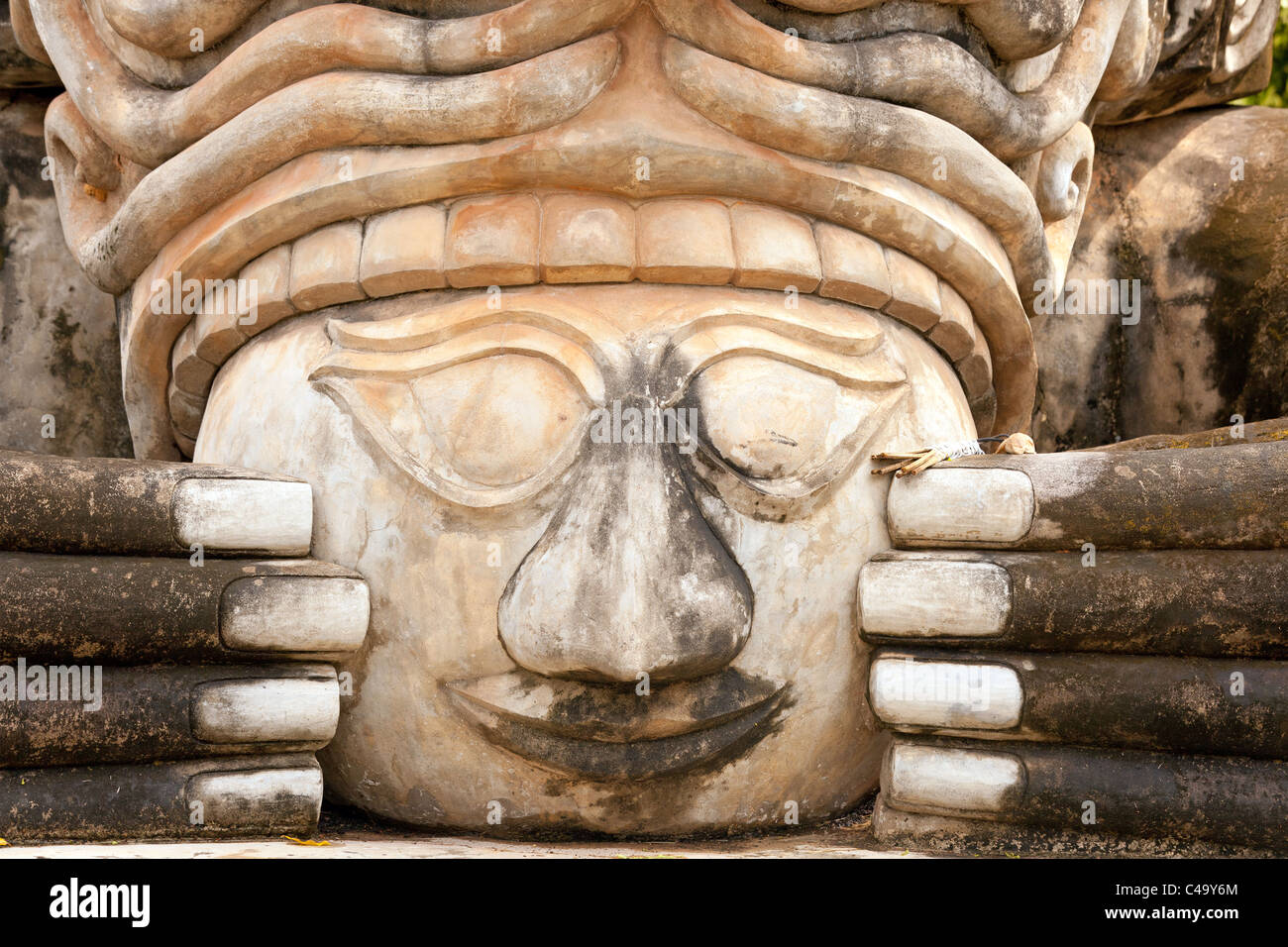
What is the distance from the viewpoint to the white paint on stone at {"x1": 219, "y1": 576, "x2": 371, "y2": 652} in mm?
2314

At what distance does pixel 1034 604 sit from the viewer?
7.69ft

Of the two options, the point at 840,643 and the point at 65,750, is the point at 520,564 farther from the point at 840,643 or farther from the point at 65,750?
the point at 65,750

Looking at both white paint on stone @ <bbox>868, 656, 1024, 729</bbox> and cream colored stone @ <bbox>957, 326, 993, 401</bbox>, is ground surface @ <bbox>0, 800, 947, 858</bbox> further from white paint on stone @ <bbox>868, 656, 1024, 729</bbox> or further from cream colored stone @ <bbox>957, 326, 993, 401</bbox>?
cream colored stone @ <bbox>957, 326, 993, 401</bbox>

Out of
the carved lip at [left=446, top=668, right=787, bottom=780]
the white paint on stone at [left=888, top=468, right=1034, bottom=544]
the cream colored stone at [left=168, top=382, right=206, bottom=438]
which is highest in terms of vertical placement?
the cream colored stone at [left=168, top=382, right=206, bottom=438]

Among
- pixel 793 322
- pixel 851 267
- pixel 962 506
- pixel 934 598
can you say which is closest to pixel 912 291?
pixel 851 267

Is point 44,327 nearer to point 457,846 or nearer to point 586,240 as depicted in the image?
point 586,240

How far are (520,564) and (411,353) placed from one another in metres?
0.45

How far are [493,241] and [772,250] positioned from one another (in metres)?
0.51

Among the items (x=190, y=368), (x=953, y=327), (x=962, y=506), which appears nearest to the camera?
(x=962, y=506)

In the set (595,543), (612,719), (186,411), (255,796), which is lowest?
(255,796)

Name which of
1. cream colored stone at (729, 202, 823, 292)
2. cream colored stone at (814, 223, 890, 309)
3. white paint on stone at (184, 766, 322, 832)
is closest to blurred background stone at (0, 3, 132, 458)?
white paint on stone at (184, 766, 322, 832)

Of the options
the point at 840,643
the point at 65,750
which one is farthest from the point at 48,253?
the point at 840,643

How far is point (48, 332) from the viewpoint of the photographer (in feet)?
11.4

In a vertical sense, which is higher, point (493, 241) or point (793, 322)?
point (493, 241)
